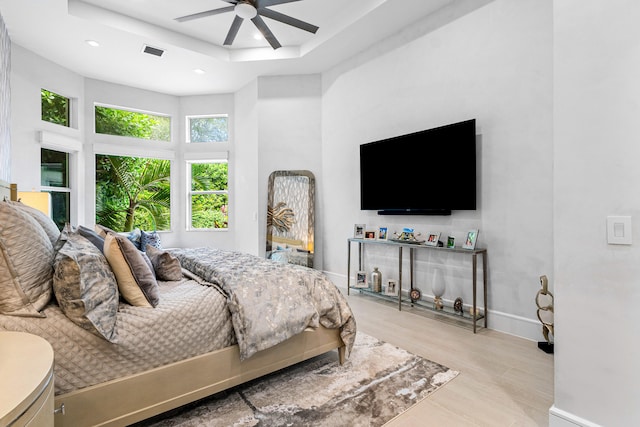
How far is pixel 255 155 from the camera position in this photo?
512 centimetres

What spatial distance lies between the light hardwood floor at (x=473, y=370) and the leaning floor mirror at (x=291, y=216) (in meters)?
1.69

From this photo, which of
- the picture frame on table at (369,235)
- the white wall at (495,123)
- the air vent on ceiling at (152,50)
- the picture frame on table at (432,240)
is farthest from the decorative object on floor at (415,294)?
the air vent on ceiling at (152,50)

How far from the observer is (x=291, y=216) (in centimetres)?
491

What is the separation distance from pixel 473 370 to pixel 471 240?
3.91ft

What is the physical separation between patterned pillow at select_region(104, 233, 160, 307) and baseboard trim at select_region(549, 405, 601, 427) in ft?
6.76

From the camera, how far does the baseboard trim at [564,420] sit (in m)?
1.46

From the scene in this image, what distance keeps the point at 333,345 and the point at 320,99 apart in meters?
3.81

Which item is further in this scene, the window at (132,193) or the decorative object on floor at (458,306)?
the window at (132,193)

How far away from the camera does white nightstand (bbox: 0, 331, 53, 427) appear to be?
28.5 inches

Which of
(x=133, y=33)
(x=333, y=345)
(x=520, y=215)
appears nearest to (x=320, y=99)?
(x=133, y=33)

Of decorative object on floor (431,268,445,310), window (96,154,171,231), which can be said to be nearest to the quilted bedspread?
decorative object on floor (431,268,445,310)

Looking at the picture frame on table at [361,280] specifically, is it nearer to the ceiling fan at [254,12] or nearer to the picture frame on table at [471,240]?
the picture frame on table at [471,240]

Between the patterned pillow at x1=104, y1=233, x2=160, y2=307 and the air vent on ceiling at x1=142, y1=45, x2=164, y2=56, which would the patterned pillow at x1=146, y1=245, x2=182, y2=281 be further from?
the air vent on ceiling at x1=142, y1=45, x2=164, y2=56

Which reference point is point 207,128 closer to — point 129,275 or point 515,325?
point 129,275
